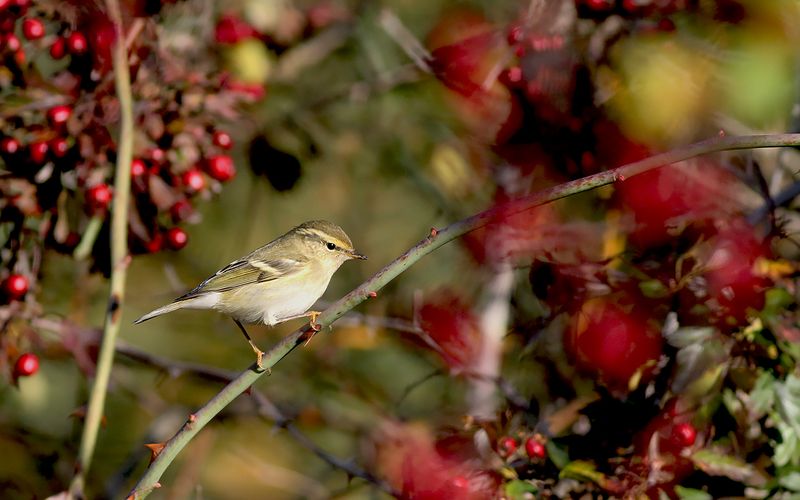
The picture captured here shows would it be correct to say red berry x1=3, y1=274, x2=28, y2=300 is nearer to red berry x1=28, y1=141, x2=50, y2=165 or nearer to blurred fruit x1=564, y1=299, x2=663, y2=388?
red berry x1=28, y1=141, x2=50, y2=165

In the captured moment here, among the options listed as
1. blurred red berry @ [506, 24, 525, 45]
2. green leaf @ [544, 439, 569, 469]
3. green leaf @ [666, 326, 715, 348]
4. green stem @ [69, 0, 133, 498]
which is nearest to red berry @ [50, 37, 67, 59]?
green stem @ [69, 0, 133, 498]

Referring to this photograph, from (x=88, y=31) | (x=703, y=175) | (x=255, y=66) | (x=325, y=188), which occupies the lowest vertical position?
(x=325, y=188)

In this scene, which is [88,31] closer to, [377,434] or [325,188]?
[377,434]

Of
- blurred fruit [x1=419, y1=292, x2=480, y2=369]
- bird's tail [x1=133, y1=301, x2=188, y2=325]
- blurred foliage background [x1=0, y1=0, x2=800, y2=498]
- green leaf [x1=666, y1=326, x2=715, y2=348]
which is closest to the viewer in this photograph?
green leaf [x1=666, y1=326, x2=715, y2=348]

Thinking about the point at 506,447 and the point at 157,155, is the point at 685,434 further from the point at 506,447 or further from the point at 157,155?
the point at 157,155

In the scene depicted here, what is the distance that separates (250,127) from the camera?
4.42m

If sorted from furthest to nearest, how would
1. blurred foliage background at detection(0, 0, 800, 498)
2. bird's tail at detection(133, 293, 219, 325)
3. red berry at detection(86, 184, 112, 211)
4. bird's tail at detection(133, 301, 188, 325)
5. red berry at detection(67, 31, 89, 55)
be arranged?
1. red berry at detection(67, 31, 89, 55)
2. red berry at detection(86, 184, 112, 211)
3. bird's tail at detection(133, 293, 219, 325)
4. bird's tail at detection(133, 301, 188, 325)
5. blurred foliage background at detection(0, 0, 800, 498)

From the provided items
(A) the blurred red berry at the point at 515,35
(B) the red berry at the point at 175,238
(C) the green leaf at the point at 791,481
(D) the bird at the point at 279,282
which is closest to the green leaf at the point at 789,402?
(C) the green leaf at the point at 791,481

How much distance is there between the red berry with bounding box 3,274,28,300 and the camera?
3.39 metres

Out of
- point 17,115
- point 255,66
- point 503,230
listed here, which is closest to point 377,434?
point 503,230

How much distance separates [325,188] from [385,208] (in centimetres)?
41

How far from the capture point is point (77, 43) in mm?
3439

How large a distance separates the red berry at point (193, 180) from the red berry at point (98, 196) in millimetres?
272

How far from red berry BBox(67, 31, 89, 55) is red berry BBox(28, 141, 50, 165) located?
355 mm
